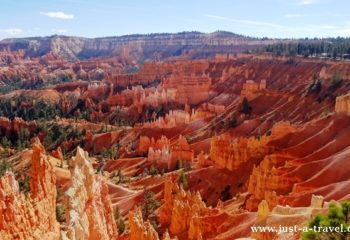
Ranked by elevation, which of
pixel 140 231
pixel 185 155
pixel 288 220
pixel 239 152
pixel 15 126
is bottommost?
pixel 15 126

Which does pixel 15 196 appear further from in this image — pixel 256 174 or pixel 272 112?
pixel 272 112

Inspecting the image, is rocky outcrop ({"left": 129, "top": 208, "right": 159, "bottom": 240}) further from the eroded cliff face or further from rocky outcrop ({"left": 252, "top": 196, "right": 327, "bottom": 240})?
rocky outcrop ({"left": 252, "top": 196, "right": 327, "bottom": 240})

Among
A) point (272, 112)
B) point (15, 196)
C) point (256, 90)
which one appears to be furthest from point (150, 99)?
point (15, 196)

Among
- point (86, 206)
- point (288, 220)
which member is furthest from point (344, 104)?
point (86, 206)

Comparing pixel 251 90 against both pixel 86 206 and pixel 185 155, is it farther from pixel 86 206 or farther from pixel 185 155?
pixel 86 206

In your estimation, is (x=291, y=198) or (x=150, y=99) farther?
(x=150, y=99)

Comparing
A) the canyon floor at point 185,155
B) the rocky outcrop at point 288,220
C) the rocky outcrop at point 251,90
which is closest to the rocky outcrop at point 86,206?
the canyon floor at point 185,155
